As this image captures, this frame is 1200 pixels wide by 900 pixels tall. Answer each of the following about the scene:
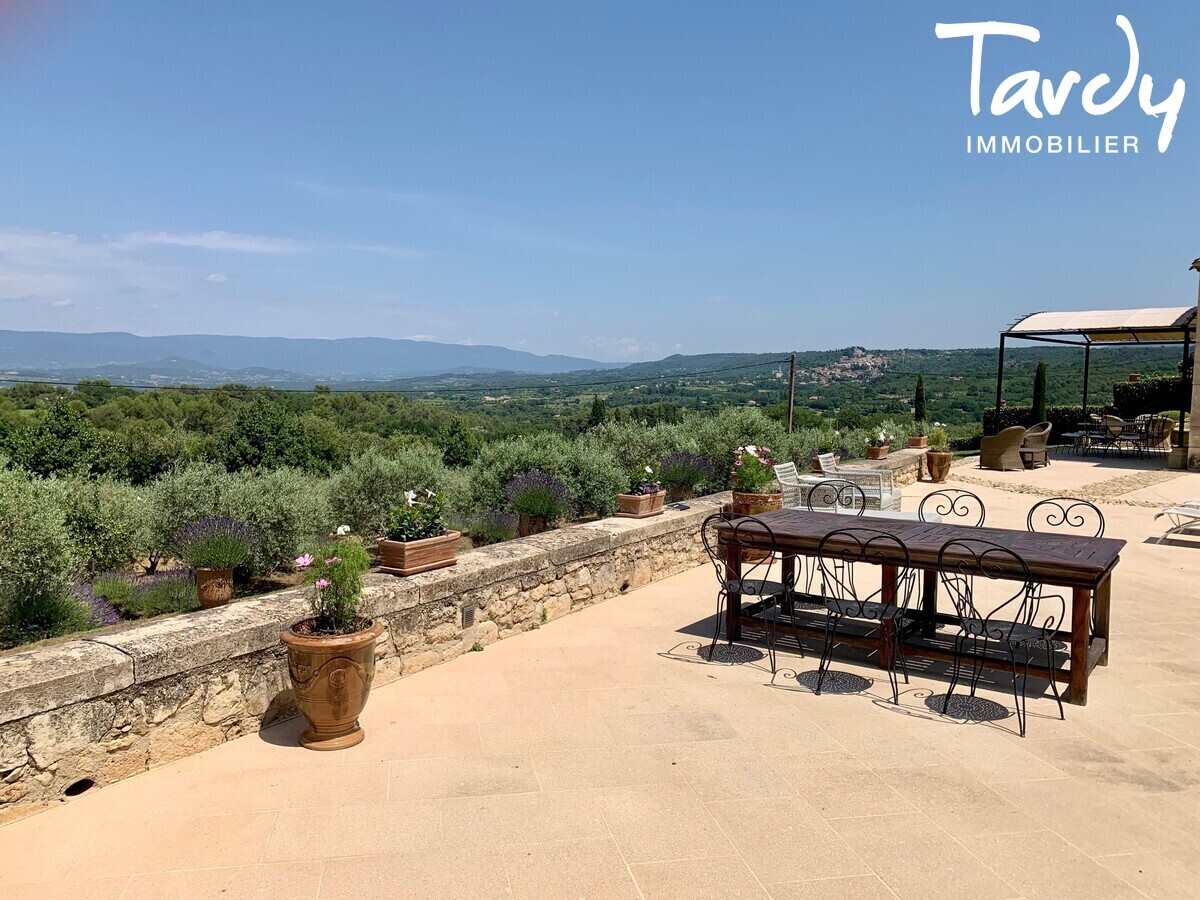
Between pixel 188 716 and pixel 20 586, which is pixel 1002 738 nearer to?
pixel 188 716

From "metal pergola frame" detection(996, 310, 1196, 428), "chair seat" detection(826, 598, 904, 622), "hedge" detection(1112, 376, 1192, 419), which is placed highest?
"metal pergola frame" detection(996, 310, 1196, 428)

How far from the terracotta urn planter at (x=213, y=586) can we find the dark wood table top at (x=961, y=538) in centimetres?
482

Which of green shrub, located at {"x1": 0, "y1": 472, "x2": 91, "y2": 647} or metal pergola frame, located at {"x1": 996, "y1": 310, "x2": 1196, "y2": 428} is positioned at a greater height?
metal pergola frame, located at {"x1": 996, "y1": 310, "x2": 1196, "y2": 428}

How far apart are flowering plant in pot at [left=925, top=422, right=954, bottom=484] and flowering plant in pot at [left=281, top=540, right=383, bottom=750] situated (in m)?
12.5

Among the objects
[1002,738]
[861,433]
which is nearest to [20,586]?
[1002,738]

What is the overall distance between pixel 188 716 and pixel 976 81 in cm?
1078

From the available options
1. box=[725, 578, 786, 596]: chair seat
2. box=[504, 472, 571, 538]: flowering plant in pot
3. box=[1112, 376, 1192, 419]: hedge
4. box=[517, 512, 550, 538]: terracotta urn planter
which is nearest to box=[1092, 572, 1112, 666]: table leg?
box=[725, 578, 786, 596]: chair seat

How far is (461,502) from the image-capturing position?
9.63 meters

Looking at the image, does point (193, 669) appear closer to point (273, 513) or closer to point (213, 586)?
point (213, 586)

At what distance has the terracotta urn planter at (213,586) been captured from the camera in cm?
707

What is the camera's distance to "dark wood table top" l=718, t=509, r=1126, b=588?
158 inches

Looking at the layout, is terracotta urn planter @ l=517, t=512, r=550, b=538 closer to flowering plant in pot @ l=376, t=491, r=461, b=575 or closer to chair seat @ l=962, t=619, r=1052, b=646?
flowering plant in pot @ l=376, t=491, r=461, b=575

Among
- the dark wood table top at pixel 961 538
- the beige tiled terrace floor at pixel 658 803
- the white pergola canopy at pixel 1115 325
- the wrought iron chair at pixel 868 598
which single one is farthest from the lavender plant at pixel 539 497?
the white pergola canopy at pixel 1115 325

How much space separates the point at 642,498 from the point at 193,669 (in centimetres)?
436
